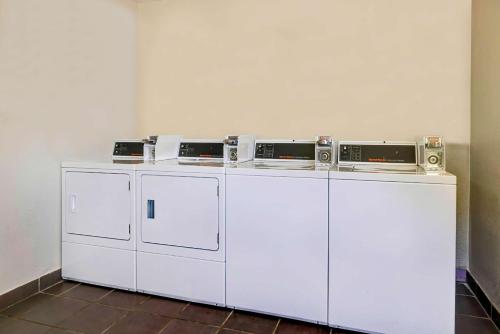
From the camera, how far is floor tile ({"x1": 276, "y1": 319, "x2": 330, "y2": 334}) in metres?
1.95

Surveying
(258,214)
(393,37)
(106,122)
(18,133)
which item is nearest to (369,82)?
(393,37)

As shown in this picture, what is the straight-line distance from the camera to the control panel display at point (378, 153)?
2.35m

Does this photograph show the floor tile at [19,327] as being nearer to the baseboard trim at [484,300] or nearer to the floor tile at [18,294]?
the floor tile at [18,294]

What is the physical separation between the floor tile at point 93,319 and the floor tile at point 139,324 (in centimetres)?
6

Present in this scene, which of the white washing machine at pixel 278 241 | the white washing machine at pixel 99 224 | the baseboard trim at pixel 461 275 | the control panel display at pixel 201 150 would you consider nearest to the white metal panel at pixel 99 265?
the white washing machine at pixel 99 224

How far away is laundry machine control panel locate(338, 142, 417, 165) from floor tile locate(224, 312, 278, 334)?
1.20 m

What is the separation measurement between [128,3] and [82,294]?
2.72 meters

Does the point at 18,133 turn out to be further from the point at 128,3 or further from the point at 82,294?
the point at 128,3

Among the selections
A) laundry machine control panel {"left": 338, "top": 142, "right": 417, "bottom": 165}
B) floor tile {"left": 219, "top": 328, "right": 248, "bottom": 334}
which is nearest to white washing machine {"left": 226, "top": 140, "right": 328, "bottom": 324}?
floor tile {"left": 219, "top": 328, "right": 248, "bottom": 334}

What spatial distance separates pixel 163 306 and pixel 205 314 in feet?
1.04

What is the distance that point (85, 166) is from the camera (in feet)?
8.25

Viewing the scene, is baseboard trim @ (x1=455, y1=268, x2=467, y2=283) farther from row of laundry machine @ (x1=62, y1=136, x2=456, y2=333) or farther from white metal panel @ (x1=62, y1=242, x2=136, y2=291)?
white metal panel @ (x1=62, y1=242, x2=136, y2=291)

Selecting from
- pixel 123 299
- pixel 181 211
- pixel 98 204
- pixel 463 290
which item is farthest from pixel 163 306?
pixel 463 290

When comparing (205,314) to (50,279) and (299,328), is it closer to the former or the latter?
(299,328)
